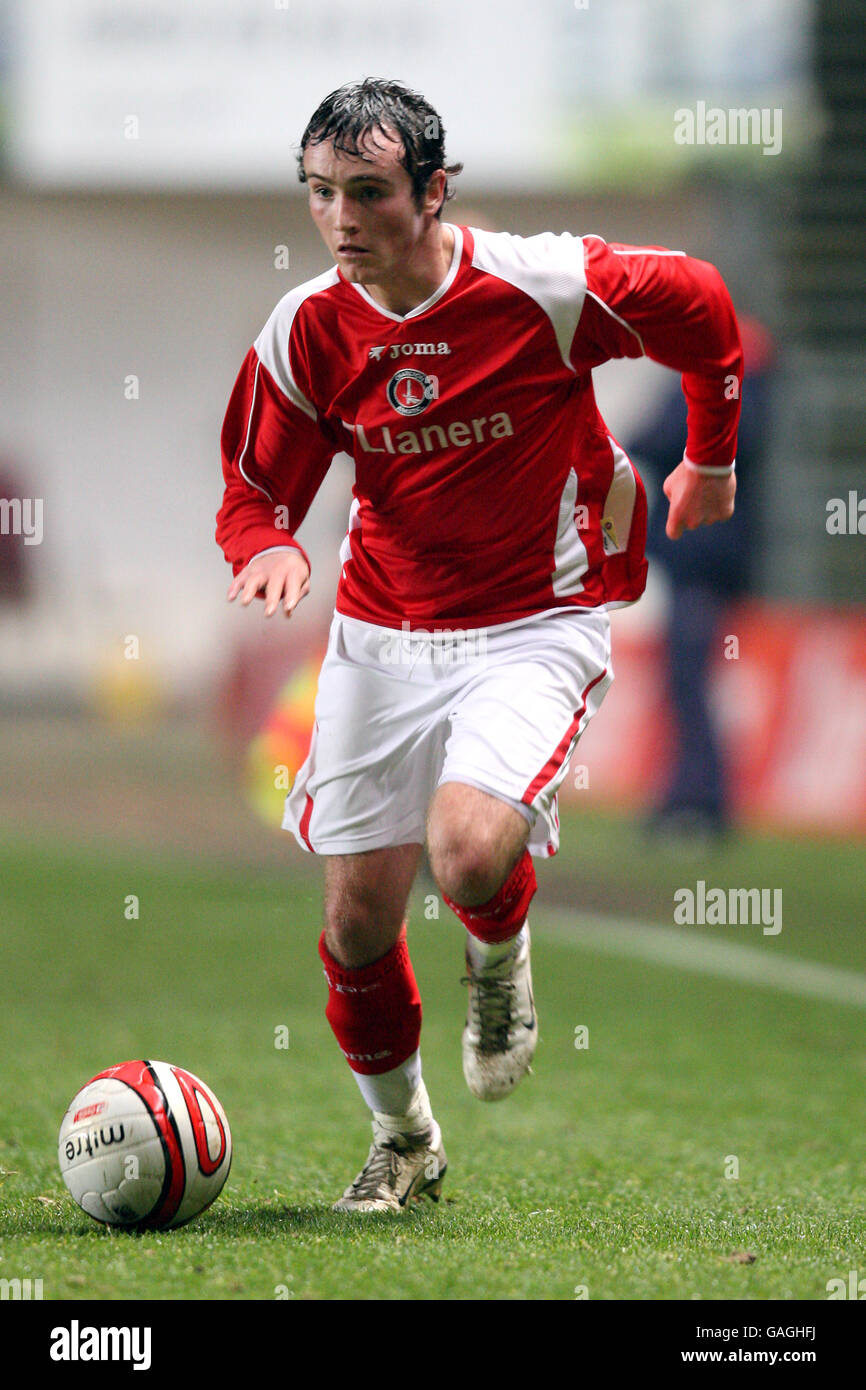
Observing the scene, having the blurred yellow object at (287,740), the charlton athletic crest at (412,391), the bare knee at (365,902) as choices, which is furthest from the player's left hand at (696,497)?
the blurred yellow object at (287,740)

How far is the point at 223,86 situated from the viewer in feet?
63.9

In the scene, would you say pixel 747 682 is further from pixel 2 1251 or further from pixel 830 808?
pixel 2 1251

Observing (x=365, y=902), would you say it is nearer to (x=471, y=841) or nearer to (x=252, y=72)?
(x=471, y=841)

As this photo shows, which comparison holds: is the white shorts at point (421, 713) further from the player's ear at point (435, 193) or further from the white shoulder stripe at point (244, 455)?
the player's ear at point (435, 193)

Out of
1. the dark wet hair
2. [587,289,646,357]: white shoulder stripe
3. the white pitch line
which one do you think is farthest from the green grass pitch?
the dark wet hair

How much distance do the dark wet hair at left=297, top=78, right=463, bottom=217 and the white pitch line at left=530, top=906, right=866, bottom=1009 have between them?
397 cm

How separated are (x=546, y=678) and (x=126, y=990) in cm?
335

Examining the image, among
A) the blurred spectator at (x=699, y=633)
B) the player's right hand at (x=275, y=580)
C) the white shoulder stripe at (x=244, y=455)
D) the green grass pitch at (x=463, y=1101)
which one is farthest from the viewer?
the blurred spectator at (x=699, y=633)

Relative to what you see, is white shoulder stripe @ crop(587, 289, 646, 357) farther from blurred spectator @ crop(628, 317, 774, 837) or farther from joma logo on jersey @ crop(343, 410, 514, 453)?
blurred spectator @ crop(628, 317, 774, 837)

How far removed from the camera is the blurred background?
445 inches

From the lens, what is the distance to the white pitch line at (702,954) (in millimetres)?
7062

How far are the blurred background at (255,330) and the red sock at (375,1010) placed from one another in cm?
391

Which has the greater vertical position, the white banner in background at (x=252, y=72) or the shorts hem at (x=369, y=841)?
the white banner in background at (x=252, y=72)
